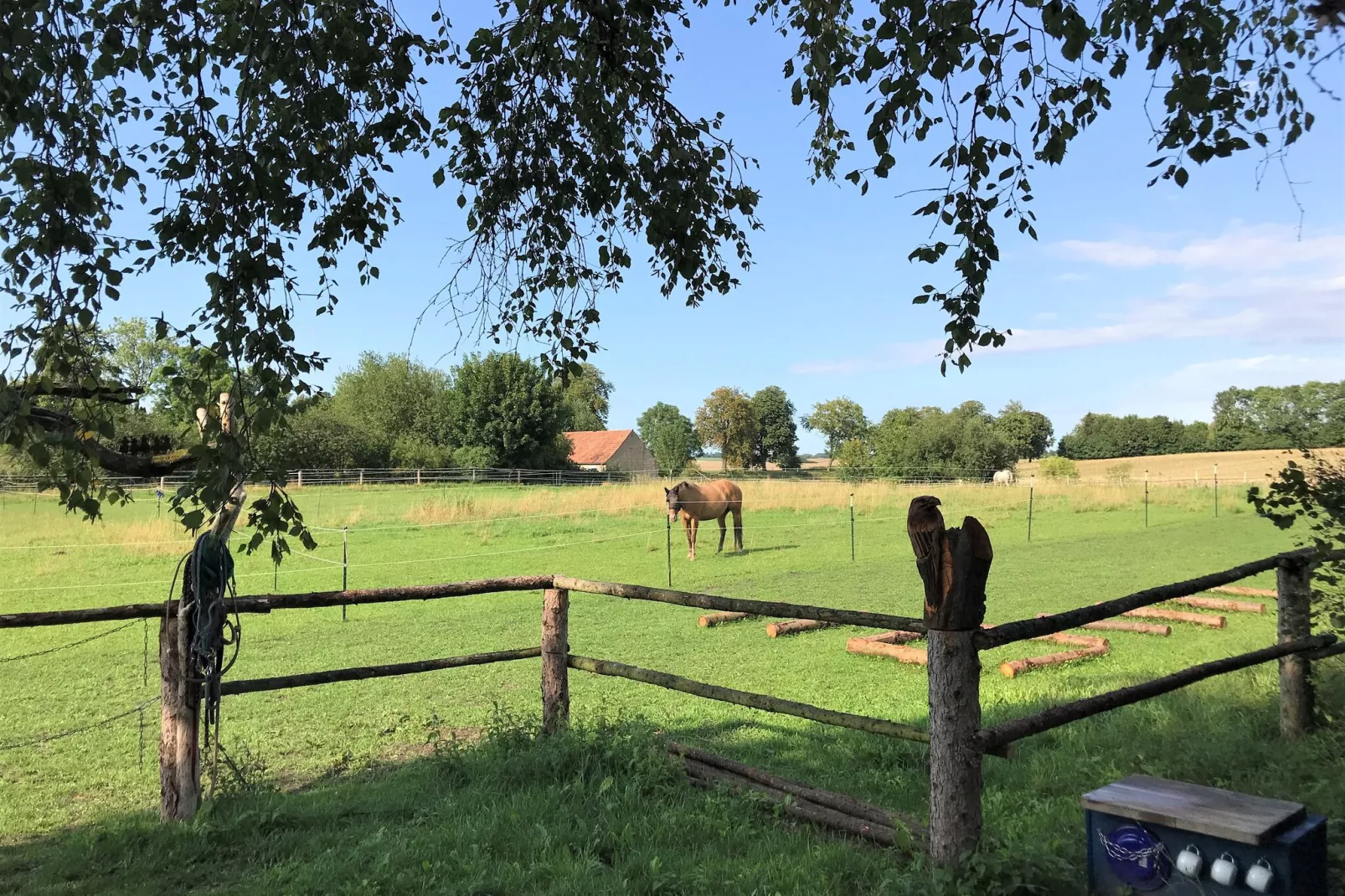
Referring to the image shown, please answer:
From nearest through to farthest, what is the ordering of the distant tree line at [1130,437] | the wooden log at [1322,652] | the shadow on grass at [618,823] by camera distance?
the shadow on grass at [618,823]
the wooden log at [1322,652]
the distant tree line at [1130,437]

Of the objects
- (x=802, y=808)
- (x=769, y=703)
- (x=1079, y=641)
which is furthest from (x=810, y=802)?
(x=1079, y=641)

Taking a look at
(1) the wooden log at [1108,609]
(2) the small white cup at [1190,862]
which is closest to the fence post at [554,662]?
(1) the wooden log at [1108,609]

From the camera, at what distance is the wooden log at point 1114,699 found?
9.43 feet

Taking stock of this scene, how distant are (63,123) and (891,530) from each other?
20.7 metres

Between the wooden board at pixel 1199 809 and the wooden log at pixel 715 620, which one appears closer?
the wooden board at pixel 1199 809

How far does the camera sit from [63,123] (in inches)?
135

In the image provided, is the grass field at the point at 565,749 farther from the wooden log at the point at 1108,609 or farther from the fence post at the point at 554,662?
the wooden log at the point at 1108,609

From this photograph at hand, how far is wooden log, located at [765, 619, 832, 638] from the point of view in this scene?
9711 millimetres

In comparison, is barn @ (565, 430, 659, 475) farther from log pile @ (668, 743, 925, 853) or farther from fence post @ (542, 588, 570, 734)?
log pile @ (668, 743, 925, 853)

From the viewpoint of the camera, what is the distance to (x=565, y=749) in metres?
4.19

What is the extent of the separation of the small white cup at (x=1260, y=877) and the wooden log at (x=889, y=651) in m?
5.63

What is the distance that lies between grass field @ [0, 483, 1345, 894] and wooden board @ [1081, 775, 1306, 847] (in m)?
0.33

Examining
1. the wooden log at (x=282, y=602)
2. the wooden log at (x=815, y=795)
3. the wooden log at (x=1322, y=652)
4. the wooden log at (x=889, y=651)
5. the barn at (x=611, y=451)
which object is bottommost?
the wooden log at (x=889, y=651)

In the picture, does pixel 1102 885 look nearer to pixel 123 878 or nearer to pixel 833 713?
pixel 833 713
